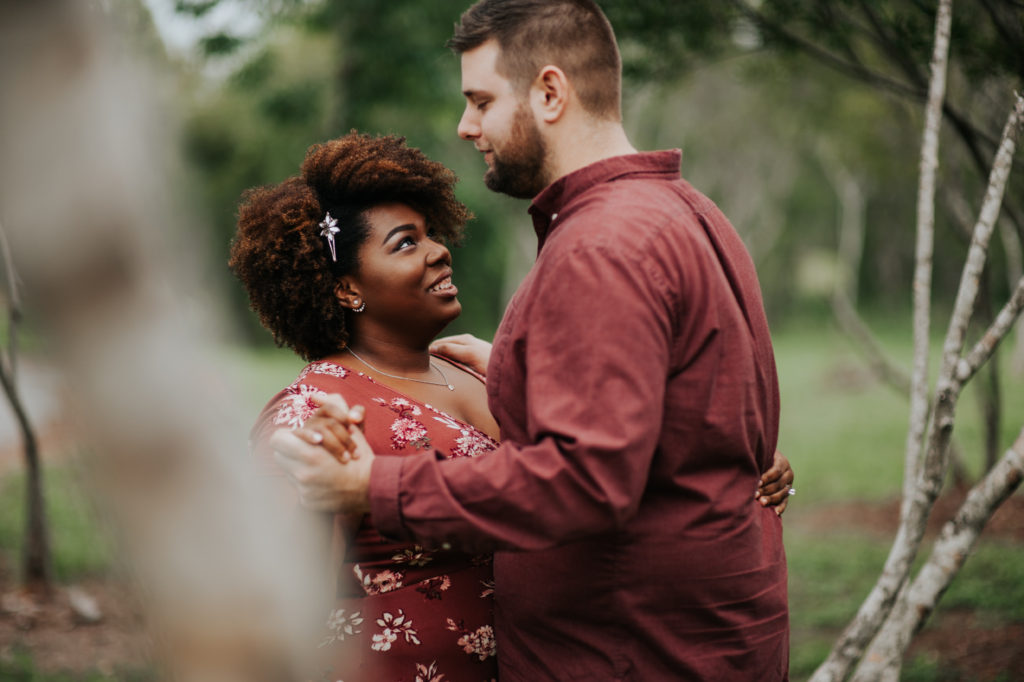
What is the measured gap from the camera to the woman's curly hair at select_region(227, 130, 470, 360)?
2.60 metres

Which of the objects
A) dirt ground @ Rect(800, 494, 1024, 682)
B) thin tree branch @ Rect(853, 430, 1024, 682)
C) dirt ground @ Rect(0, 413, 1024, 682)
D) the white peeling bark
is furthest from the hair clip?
dirt ground @ Rect(800, 494, 1024, 682)

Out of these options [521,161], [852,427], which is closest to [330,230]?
[521,161]

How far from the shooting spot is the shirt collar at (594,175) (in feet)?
6.55

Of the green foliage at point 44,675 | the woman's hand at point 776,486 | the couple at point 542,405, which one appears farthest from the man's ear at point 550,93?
the green foliage at point 44,675

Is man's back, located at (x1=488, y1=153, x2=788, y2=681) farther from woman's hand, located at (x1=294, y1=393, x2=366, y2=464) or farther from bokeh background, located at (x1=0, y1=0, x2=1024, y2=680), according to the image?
bokeh background, located at (x1=0, y1=0, x2=1024, y2=680)

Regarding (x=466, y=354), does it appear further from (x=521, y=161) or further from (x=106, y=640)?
(x=106, y=640)

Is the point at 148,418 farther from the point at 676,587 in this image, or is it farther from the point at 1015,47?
the point at 1015,47

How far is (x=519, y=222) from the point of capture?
19.2m

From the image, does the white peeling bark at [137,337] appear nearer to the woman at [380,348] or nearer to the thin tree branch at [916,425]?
the woman at [380,348]

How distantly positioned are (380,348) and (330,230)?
0.38m

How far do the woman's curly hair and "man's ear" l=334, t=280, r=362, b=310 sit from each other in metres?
0.02

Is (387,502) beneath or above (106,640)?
above

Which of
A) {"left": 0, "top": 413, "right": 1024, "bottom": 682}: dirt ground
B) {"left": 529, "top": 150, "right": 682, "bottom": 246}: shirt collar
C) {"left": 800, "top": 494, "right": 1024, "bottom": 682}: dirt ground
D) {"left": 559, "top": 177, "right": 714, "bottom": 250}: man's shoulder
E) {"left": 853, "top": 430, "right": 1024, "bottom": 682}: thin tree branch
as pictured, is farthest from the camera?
{"left": 0, "top": 413, "right": 1024, "bottom": 682}: dirt ground

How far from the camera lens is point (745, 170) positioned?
27.8 metres
